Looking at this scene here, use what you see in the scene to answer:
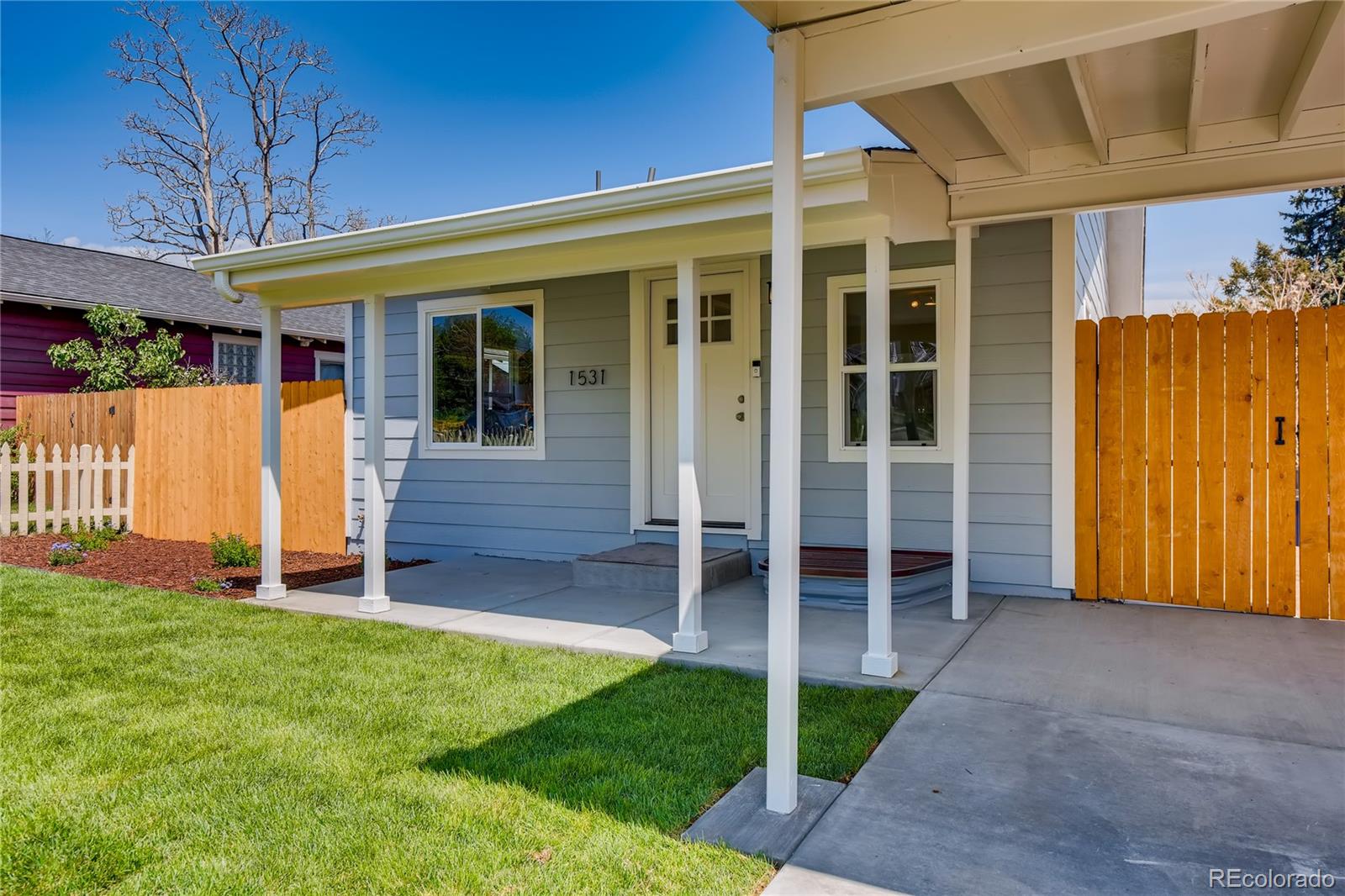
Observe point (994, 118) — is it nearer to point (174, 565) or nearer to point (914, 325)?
point (914, 325)

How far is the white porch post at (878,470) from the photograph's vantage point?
3.79 meters

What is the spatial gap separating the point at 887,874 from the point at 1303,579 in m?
4.33

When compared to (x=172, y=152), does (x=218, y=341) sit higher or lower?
lower

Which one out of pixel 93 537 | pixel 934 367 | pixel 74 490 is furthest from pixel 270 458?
pixel 934 367

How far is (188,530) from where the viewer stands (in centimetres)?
863

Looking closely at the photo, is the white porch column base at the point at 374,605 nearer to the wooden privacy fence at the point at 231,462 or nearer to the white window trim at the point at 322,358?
the wooden privacy fence at the point at 231,462

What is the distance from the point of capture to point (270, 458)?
568cm

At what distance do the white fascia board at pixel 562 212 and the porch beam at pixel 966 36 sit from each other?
0.87 metres

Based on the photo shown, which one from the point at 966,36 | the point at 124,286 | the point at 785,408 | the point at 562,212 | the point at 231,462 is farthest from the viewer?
the point at 124,286

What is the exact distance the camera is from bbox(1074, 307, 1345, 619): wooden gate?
492 centimetres

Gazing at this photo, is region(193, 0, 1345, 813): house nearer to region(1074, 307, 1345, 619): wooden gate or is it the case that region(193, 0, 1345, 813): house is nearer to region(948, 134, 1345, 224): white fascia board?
region(948, 134, 1345, 224): white fascia board

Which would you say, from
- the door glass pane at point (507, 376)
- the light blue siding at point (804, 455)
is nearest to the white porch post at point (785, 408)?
the light blue siding at point (804, 455)

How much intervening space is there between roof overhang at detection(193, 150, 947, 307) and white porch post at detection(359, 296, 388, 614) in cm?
28

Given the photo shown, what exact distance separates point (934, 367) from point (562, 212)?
9.64 ft
